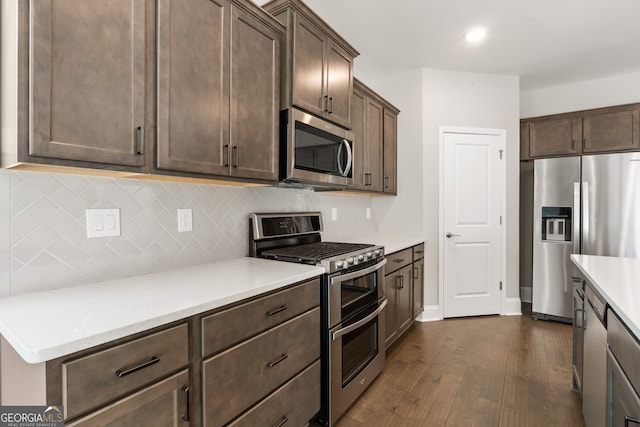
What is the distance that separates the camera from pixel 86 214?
1398 mm

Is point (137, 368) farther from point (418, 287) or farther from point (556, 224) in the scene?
point (556, 224)

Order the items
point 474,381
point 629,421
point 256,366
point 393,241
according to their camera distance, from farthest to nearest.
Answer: point 393,241
point 474,381
point 256,366
point 629,421

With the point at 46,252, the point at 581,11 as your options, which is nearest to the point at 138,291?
the point at 46,252

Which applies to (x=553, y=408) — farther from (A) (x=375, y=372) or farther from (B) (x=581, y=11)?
(B) (x=581, y=11)

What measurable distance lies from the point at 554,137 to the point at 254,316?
161 inches

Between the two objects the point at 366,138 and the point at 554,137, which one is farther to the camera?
the point at 554,137

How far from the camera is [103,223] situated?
1449 mm

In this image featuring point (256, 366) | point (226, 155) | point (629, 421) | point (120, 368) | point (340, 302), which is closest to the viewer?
point (120, 368)

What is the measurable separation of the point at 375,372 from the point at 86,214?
203 cm

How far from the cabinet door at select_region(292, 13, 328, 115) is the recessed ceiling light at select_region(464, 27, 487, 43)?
1.55 meters

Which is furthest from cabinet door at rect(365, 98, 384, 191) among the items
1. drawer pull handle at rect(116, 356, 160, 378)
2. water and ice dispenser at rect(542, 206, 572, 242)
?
Result: drawer pull handle at rect(116, 356, 160, 378)

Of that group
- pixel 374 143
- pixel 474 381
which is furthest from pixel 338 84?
pixel 474 381

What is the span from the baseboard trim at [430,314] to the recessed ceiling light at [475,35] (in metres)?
2.72

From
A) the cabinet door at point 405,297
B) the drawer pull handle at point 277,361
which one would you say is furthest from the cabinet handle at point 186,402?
the cabinet door at point 405,297
